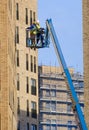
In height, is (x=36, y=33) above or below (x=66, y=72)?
above

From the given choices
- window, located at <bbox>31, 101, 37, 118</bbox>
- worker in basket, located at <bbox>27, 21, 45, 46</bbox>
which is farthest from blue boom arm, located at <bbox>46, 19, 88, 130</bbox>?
window, located at <bbox>31, 101, 37, 118</bbox>

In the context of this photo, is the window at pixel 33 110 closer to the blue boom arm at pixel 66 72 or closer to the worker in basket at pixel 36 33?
the worker in basket at pixel 36 33

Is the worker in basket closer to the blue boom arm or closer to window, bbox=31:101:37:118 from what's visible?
the blue boom arm

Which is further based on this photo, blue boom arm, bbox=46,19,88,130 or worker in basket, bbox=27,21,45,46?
worker in basket, bbox=27,21,45,46

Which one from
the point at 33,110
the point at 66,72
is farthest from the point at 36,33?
the point at 33,110

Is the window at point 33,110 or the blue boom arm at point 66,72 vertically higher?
the blue boom arm at point 66,72

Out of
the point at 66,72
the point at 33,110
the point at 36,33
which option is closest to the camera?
the point at 66,72

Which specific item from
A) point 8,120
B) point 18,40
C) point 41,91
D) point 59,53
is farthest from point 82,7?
point 41,91

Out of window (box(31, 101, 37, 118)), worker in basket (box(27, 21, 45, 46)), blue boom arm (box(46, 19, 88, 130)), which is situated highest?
worker in basket (box(27, 21, 45, 46))

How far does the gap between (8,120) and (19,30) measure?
47400 mm

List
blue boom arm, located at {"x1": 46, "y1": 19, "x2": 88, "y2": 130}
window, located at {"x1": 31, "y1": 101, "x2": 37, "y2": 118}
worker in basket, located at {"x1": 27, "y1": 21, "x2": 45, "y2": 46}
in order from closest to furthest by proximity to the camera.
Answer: blue boom arm, located at {"x1": 46, "y1": 19, "x2": 88, "y2": 130}, worker in basket, located at {"x1": 27, "y1": 21, "x2": 45, "y2": 46}, window, located at {"x1": 31, "y1": 101, "x2": 37, "y2": 118}

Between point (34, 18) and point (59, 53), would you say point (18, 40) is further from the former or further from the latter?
point (59, 53)

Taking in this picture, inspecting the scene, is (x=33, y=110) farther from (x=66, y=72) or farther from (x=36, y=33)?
(x=66, y=72)

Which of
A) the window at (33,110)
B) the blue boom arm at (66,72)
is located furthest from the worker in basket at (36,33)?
the window at (33,110)
